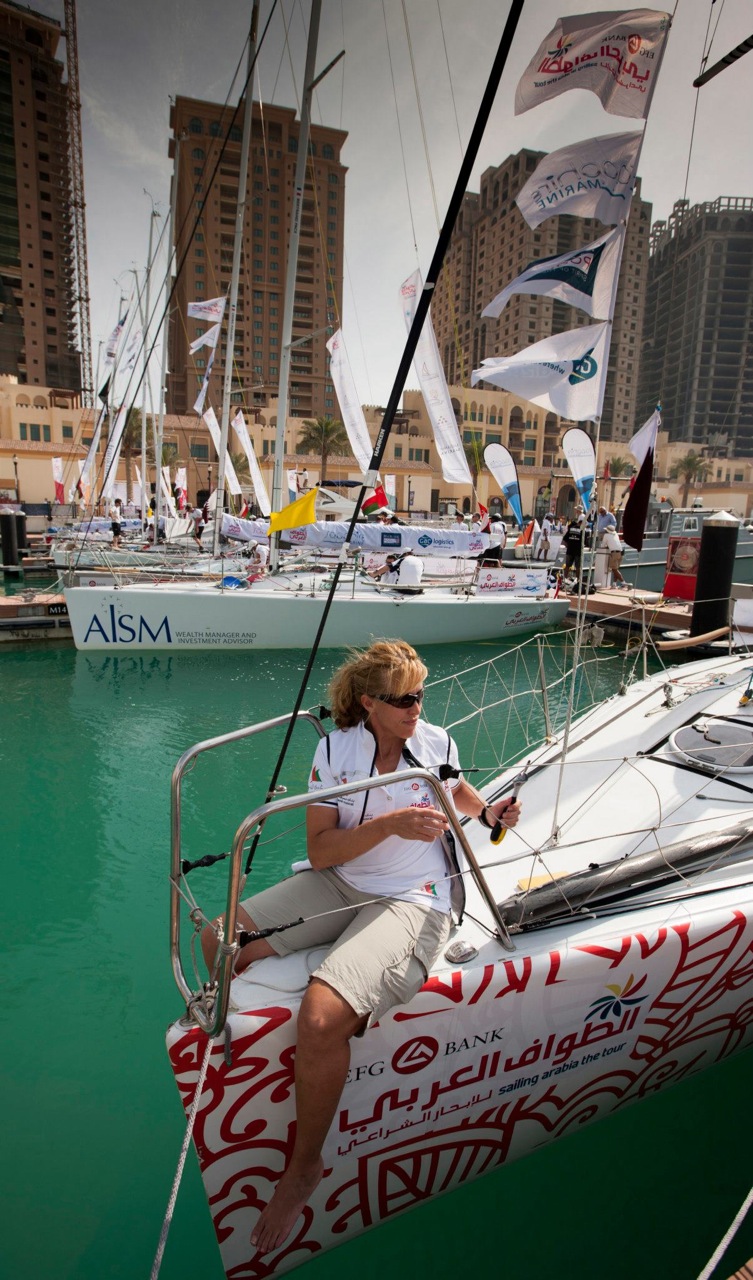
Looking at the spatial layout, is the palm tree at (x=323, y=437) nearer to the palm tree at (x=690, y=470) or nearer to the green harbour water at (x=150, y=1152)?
the palm tree at (x=690, y=470)

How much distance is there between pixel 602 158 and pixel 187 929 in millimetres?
4895

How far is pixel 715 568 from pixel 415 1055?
28.4 ft

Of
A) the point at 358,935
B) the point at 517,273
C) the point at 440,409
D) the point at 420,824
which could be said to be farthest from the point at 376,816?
the point at 517,273

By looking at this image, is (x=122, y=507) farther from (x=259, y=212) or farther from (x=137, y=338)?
(x=259, y=212)

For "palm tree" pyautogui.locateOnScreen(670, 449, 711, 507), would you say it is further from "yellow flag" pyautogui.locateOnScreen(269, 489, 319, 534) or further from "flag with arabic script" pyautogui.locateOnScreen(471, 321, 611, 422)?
"flag with arabic script" pyautogui.locateOnScreen(471, 321, 611, 422)

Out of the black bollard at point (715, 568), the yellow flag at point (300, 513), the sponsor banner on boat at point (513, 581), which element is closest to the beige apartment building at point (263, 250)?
the sponsor banner on boat at point (513, 581)

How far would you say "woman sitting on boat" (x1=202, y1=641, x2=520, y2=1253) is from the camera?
171cm

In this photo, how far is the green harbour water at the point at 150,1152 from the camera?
7.38ft

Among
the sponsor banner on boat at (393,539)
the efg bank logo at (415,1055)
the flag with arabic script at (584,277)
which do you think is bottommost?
the efg bank logo at (415,1055)

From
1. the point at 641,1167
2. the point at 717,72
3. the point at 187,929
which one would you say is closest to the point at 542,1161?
the point at 641,1167

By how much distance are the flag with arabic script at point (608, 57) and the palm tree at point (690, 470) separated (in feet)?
197

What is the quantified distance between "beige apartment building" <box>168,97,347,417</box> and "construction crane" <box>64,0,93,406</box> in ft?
33.4

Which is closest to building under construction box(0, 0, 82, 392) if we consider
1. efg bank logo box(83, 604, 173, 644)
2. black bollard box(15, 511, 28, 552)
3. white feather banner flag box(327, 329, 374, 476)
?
black bollard box(15, 511, 28, 552)

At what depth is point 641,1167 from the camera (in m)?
2.54
